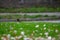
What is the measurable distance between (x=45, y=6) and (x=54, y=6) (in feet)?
2.13

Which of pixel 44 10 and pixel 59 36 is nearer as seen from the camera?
pixel 59 36

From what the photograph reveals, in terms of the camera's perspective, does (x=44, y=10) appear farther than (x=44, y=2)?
No

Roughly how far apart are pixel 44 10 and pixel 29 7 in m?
1.74

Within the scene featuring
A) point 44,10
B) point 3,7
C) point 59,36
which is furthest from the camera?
point 3,7

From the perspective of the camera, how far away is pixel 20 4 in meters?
15.2

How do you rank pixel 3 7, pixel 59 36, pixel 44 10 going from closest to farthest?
pixel 59 36, pixel 44 10, pixel 3 7

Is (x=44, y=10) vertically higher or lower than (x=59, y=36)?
lower

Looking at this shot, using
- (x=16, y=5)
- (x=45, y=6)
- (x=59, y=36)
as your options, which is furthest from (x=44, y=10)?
(x=59, y=36)

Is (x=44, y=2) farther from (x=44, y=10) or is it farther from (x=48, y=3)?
(x=44, y=10)

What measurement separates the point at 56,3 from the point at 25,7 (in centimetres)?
232

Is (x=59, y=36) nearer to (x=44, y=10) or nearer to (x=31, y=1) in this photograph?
(x=44, y=10)

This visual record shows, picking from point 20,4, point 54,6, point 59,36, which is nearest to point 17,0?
point 20,4

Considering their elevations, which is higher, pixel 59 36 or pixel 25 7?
pixel 59 36

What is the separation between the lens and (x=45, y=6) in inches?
591
